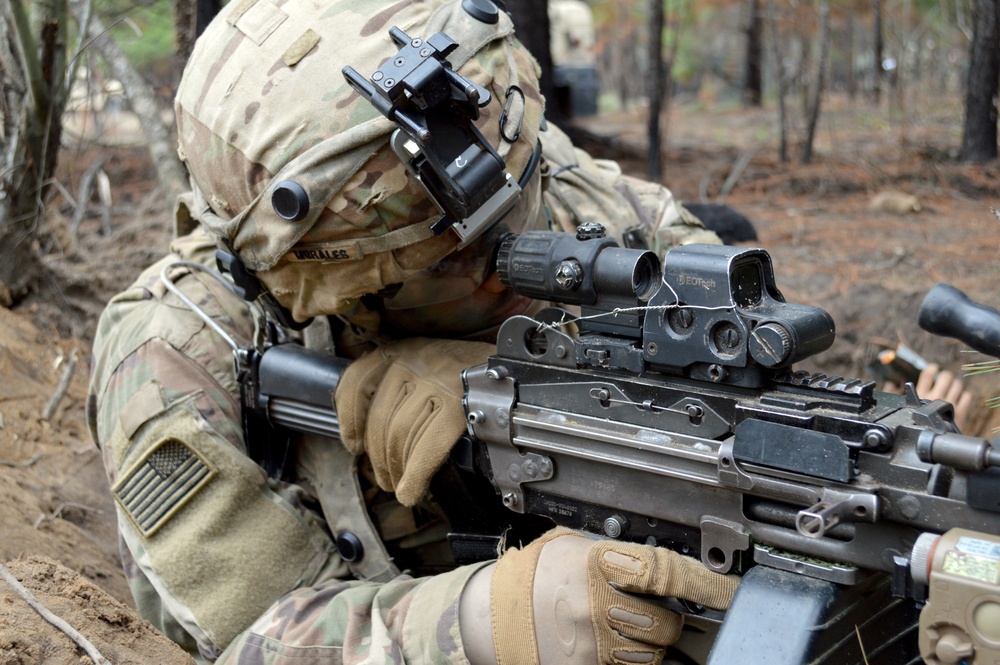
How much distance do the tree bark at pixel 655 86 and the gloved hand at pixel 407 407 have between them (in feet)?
15.2

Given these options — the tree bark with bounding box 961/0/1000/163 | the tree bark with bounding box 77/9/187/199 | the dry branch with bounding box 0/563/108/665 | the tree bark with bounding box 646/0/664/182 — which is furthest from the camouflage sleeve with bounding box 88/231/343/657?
the tree bark with bounding box 961/0/1000/163

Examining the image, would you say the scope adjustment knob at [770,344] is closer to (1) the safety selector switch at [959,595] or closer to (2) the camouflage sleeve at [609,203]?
(1) the safety selector switch at [959,595]

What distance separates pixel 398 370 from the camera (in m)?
2.34

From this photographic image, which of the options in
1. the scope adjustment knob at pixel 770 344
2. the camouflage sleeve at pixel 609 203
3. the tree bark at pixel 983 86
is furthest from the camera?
the tree bark at pixel 983 86

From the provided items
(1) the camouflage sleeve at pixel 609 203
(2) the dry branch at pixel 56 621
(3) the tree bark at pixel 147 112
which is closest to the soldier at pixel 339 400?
(2) the dry branch at pixel 56 621

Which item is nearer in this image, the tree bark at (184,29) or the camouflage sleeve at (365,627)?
the camouflage sleeve at (365,627)

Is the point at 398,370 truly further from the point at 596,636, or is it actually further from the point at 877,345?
the point at 877,345

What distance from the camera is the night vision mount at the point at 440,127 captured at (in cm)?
200

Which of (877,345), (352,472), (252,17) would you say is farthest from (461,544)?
(877,345)

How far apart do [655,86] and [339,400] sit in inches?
199

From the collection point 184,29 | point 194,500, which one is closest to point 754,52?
point 184,29

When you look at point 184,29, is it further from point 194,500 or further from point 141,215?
point 194,500

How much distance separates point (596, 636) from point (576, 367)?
1.84ft

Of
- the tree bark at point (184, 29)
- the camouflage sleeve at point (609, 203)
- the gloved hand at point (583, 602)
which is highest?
the tree bark at point (184, 29)
